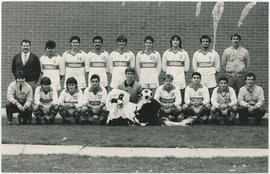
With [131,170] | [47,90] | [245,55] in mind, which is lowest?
[131,170]

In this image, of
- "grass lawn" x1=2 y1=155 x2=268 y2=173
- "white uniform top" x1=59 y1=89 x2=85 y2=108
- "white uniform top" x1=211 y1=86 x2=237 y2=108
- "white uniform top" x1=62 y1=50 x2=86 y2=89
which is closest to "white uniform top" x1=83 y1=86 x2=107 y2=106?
"white uniform top" x1=59 y1=89 x2=85 y2=108

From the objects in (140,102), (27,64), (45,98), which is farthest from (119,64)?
(27,64)

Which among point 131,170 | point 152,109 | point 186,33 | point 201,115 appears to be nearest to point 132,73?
point 152,109

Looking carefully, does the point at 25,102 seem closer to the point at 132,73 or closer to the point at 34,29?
the point at 132,73

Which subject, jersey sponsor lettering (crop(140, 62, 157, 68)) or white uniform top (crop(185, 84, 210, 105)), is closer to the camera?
white uniform top (crop(185, 84, 210, 105))

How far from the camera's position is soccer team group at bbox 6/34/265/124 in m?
9.66

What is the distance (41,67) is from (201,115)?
3.24m

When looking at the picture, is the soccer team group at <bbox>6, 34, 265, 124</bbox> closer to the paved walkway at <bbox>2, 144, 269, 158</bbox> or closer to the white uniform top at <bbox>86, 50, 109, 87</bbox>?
the white uniform top at <bbox>86, 50, 109, 87</bbox>

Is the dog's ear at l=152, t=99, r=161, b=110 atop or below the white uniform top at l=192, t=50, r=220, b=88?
below

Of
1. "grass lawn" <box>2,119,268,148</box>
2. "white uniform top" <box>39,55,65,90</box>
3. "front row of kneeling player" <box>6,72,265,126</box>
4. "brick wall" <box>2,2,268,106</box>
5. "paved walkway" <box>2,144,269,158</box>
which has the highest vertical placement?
"brick wall" <box>2,2,268,106</box>

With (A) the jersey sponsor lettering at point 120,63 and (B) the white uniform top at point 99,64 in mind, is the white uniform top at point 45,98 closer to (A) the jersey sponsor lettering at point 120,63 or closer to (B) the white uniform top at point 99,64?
(B) the white uniform top at point 99,64

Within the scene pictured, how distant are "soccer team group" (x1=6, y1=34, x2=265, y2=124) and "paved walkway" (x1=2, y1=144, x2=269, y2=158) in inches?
87.1

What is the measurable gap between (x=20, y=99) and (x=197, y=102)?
3.26 m

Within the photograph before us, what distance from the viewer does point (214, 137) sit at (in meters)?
8.15
